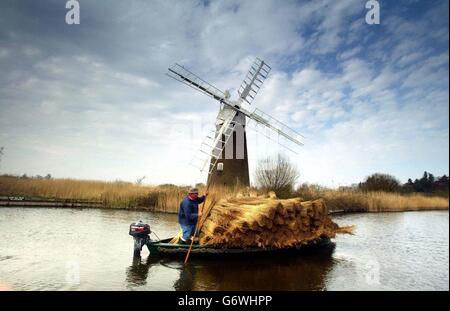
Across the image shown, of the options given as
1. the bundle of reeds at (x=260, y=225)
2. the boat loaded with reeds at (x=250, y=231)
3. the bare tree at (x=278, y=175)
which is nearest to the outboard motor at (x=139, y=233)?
the boat loaded with reeds at (x=250, y=231)

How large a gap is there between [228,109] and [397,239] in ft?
42.0

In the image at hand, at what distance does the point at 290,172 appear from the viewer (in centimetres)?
2261

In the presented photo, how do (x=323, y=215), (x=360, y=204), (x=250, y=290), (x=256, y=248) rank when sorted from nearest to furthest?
(x=250, y=290) → (x=256, y=248) → (x=323, y=215) → (x=360, y=204)

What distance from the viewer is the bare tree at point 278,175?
70.8ft

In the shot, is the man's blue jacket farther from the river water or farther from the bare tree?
the bare tree

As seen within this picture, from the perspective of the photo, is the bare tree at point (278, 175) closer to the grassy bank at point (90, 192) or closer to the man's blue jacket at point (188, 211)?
the grassy bank at point (90, 192)

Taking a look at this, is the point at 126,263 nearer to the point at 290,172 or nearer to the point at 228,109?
the point at 228,109

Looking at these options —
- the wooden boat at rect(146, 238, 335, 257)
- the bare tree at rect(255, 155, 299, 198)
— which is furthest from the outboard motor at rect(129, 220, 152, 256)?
the bare tree at rect(255, 155, 299, 198)

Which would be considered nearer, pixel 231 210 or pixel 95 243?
pixel 231 210

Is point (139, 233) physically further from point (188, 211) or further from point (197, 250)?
point (197, 250)

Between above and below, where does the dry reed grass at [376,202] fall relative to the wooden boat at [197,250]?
above

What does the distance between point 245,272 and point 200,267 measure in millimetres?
1191

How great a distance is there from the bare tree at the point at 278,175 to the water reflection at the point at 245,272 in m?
11.5
